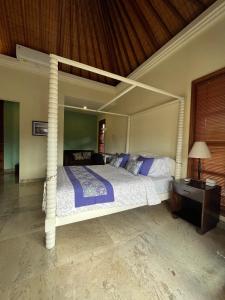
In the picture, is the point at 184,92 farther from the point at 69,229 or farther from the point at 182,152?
the point at 69,229

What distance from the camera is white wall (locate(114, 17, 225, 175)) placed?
92.1 inches

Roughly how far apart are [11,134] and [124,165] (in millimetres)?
4531

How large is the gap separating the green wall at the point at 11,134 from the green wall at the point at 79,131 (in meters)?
2.13

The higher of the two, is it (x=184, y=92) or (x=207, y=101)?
(x=184, y=92)

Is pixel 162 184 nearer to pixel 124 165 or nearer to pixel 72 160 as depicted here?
pixel 124 165

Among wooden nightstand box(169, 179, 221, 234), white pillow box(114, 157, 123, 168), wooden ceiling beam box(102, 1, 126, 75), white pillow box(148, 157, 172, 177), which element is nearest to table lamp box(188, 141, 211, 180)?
wooden nightstand box(169, 179, 221, 234)

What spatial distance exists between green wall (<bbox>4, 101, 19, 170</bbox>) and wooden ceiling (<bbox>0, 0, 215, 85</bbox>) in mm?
2058

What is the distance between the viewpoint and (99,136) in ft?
25.0

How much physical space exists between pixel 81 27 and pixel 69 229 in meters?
4.15

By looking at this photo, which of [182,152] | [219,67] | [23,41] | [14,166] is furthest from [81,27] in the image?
[14,166]

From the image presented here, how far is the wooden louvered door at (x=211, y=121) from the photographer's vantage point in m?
2.27

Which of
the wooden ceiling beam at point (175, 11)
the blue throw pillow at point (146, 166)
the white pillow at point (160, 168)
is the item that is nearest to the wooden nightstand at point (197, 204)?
the white pillow at point (160, 168)

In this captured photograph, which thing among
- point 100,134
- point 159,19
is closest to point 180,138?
point 159,19

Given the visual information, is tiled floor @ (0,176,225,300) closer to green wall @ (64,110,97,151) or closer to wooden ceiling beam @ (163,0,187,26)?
wooden ceiling beam @ (163,0,187,26)
